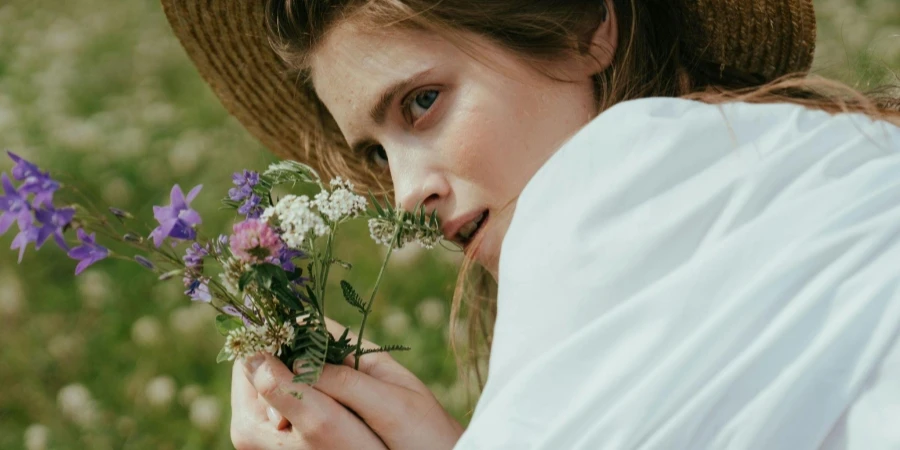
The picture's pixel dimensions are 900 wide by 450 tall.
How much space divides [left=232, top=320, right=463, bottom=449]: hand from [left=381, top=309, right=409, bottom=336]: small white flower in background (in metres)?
1.38

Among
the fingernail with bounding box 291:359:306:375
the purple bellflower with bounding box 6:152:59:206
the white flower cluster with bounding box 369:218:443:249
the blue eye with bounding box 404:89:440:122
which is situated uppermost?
the purple bellflower with bounding box 6:152:59:206

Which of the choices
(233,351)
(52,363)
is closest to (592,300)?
(233,351)

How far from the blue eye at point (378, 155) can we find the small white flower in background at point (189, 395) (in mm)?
1166

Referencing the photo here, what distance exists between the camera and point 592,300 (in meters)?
1.30

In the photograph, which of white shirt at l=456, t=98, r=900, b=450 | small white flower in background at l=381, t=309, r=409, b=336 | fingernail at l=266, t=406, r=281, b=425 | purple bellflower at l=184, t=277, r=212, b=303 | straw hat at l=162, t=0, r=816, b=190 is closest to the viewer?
Result: white shirt at l=456, t=98, r=900, b=450

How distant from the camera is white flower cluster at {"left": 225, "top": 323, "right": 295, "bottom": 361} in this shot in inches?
63.9

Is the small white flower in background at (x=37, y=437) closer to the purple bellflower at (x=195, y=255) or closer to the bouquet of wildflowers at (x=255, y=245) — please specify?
the bouquet of wildflowers at (x=255, y=245)

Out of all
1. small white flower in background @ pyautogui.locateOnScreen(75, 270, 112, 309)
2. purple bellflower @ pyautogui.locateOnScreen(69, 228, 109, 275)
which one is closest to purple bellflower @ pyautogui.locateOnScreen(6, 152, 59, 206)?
purple bellflower @ pyautogui.locateOnScreen(69, 228, 109, 275)

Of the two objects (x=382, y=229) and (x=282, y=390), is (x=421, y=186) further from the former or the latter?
(x=282, y=390)

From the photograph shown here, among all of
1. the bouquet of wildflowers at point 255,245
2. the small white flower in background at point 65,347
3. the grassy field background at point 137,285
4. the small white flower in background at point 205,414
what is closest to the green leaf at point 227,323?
the bouquet of wildflowers at point 255,245

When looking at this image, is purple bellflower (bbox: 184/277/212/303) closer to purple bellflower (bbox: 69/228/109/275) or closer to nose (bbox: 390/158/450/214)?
purple bellflower (bbox: 69/228/109/275)

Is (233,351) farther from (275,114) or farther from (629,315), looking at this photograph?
(275,114)

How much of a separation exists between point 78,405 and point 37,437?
0.15 metres

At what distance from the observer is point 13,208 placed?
1.39m
